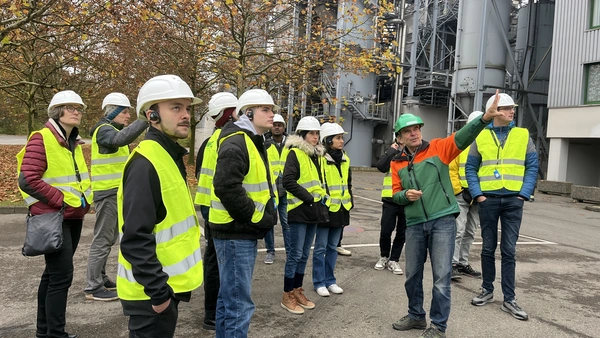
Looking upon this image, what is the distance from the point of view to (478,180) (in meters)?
4.87

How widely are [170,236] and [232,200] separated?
736mm

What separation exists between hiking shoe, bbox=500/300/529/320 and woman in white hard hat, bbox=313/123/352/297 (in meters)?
1.79

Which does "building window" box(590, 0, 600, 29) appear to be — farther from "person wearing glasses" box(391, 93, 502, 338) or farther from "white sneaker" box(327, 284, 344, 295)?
"white sneaker" box(327, 284, 344, 295)

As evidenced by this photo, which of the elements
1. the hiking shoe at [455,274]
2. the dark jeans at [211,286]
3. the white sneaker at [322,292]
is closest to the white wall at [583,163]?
the hiking shoe at [455,274]

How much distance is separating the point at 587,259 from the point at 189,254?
7529 mm

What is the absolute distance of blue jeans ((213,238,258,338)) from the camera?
10.1 ft

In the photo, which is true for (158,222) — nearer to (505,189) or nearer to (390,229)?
(505,189)

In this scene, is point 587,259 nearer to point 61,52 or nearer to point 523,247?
point 523,247

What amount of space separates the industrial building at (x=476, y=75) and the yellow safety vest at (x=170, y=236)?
1153 cm

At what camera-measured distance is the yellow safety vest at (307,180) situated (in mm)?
4691

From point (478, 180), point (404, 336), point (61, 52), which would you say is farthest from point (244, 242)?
point (61, 52)

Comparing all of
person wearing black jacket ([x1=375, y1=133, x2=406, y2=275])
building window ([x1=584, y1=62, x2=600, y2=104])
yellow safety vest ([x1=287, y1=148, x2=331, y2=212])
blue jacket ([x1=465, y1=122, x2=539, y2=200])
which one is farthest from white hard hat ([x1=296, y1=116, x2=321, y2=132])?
building window ([x1=584, y1=62, x2=600, y2=104])

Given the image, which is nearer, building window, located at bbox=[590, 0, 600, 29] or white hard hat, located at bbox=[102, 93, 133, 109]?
Answer: white hard hat, located at bbox=[102, 93, 133, 109]

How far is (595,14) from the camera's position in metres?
19.5
